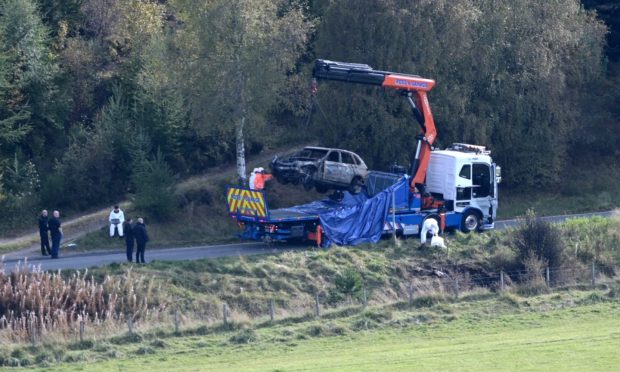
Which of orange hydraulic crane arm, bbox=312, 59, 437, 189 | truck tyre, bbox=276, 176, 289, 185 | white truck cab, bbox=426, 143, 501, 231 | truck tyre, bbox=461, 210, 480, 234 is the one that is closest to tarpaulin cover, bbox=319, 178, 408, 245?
orange hydraulic crane arm, bbox=312, 59, 437, 189

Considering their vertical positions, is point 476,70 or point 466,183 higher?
point 476,70

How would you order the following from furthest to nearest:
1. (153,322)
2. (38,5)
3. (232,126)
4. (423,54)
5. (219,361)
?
(38,5)
(423,54)
(232,126)
(153,322)
(219,361)

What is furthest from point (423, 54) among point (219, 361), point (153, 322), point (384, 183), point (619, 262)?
point (219, 361)

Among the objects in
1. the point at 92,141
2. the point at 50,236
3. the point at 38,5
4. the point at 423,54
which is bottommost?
the point at 50,236

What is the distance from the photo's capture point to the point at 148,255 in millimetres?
33875

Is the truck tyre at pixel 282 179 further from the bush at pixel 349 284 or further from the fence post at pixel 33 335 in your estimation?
the fence post at pixel 33 335

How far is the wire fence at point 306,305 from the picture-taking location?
24.8m

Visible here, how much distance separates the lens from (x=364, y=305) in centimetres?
2791

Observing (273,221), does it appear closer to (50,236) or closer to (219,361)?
(50,236)

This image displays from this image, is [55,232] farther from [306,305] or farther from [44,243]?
[306,305]

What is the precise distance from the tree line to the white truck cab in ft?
21.0

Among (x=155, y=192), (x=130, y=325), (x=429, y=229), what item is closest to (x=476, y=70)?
(x=429, y=229)

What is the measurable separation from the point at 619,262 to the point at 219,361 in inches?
716

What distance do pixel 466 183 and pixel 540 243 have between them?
381cm
